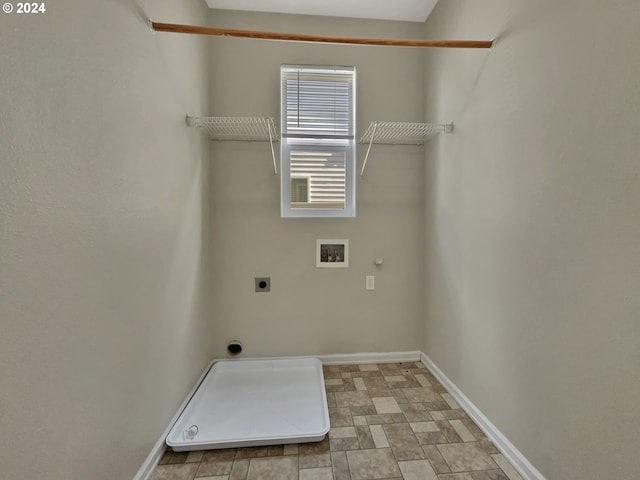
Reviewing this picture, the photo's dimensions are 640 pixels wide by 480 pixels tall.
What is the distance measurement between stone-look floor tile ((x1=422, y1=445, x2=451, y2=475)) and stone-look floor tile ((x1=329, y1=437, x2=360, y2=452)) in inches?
13.9

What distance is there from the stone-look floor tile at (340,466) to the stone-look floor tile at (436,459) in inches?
16.5

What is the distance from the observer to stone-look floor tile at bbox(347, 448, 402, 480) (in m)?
1.29

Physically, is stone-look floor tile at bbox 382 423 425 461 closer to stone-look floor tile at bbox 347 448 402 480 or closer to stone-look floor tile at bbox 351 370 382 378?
stone-look floor tile at bbox 347 448 402 480

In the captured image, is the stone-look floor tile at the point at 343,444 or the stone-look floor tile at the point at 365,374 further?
the stone-look floor tile at the point at 365,374

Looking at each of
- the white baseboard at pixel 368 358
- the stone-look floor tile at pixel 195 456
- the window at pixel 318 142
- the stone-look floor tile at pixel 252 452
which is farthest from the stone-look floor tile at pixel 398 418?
the window at pixel 318 142

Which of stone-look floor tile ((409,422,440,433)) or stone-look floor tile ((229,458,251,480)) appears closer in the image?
stone-look floor tile ((229,458,251,480))

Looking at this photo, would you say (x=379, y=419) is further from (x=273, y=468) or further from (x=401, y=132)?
(x=401, y=132)

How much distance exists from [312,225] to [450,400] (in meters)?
1.57

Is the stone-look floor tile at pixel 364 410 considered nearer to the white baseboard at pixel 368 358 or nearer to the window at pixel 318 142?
the white baseboard at pixel 368 358

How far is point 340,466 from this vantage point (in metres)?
1.34

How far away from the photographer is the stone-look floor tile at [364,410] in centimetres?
171

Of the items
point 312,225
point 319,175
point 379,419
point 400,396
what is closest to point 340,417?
point 379,419

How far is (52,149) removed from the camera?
786mm

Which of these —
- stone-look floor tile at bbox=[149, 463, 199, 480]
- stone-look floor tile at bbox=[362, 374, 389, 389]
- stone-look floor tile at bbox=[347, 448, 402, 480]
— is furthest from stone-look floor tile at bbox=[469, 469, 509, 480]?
stone-look floor tile at bbox=[149, 463, 199, 480]
